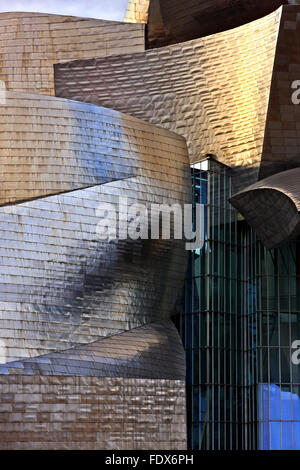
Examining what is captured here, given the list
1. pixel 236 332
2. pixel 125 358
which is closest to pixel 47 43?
pixel 236 332

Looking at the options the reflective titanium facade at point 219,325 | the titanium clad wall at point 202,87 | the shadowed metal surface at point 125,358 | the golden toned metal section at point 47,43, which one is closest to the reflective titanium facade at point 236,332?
the reflective titanium facade at point 219,325

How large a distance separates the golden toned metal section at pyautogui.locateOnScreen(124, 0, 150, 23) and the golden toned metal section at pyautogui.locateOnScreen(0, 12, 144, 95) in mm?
1934

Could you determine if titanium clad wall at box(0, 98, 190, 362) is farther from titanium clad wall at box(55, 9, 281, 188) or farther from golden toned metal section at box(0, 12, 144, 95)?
golden toned metal section at box(0, 12, 144, 95)

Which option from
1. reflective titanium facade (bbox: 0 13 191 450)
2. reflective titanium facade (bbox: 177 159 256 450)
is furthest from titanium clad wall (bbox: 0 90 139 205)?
reflective titanium facade (bbox: 177 159 256 450)

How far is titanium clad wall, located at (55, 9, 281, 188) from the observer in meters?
32.3

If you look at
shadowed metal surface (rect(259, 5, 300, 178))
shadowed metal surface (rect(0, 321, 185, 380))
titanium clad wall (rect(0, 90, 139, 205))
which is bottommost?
shadowed metal surface (rect(0, 321, 185, 380))

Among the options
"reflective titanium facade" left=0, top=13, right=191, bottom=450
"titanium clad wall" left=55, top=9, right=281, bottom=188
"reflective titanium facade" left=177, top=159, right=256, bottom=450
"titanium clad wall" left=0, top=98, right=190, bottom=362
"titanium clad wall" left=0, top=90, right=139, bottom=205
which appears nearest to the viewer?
"reflective titanium facade" left=0, top=13, right=191, bottom=450

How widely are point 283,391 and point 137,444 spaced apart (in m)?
5.98

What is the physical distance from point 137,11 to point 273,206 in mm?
10666

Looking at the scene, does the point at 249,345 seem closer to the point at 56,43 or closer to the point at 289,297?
the point at 289,297

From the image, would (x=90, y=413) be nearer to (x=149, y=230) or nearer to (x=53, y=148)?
(x=149, y=230)

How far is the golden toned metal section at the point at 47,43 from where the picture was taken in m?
34.3

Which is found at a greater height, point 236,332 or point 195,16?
point 195,16

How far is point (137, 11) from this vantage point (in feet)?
120
